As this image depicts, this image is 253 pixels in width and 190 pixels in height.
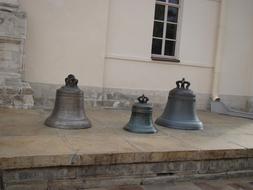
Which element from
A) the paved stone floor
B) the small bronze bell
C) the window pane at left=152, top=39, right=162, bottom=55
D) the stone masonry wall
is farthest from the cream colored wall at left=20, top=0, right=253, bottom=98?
the paved stone floor

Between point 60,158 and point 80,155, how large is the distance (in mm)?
218

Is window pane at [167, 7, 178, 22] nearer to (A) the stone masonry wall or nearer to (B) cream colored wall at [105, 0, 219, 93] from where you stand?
(B) cream colored wall at [105, 0, 219, 93]

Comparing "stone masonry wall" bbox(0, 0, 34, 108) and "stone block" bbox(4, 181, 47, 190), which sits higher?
"stone masonry wall" bbox(0, 0, 34, 108)

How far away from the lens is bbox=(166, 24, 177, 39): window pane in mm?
9008

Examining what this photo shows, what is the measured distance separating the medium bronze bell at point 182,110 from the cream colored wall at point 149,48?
8.45ft

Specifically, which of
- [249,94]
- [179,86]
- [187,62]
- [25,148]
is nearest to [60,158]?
[25,148]

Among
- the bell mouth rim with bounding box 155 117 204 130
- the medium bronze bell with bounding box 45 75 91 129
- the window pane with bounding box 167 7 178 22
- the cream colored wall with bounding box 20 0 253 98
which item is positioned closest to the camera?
the medium bronze bell with bounding box 45 75 91 129

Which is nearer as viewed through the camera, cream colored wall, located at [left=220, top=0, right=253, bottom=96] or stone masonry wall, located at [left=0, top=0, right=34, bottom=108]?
stone masonry wall, located at [left=0, top=0, right=34, bottom=108]

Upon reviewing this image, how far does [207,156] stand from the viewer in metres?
4.41

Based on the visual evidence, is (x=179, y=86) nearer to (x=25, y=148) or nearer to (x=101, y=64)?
(x=101, y=64)

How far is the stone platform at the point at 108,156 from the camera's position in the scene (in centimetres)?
355

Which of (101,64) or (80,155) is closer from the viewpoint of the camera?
(80,155)

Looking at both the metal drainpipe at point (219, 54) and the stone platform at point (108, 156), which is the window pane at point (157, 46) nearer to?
the metal drainpipe at point (219, 54)

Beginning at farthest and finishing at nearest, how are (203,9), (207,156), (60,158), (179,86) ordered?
(203,9)
(179,86)
(207,156)
(60,158)
